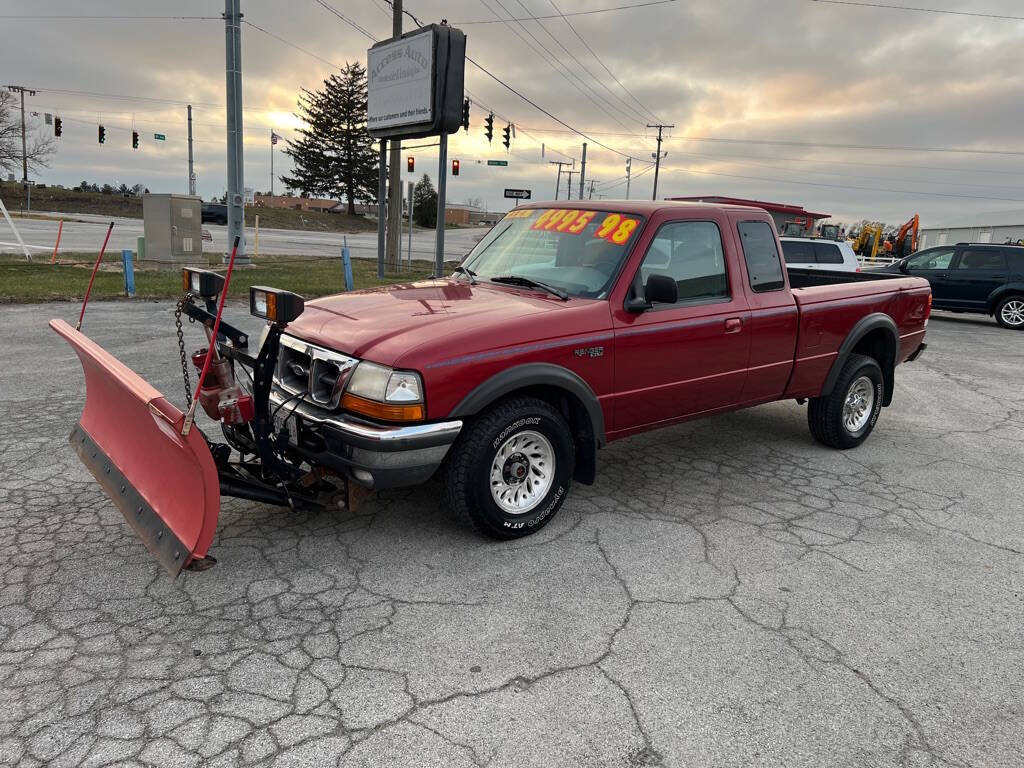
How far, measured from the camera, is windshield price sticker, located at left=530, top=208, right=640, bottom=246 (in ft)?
14.7

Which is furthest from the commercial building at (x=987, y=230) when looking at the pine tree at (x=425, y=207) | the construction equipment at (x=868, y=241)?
the pine tree at (x=425, y=207)

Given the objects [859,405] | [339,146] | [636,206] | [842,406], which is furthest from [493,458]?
[339,146]

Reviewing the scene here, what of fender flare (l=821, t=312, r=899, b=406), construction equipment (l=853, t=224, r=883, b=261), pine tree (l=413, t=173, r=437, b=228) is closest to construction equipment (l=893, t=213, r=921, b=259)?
construction equipment (l=853, t=224, r=883, b=261)

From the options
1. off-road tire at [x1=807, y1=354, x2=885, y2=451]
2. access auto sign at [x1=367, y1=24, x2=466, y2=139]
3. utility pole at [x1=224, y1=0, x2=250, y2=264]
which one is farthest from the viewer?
utility pole at [x1=224, y1=0, x2=250, y2=264]

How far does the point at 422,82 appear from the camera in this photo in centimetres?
1720

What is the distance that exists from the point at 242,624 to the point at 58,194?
2559 inches

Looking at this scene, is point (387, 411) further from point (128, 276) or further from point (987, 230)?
point (987, 230)

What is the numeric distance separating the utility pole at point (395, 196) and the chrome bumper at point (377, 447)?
1909 cm

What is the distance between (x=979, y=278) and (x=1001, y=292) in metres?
0.54

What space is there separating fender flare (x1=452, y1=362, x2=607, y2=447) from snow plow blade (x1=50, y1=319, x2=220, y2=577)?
1203mm

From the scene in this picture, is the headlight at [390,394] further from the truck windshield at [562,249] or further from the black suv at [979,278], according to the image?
the black suv at [979,278]

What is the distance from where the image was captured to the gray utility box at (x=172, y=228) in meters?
18.4

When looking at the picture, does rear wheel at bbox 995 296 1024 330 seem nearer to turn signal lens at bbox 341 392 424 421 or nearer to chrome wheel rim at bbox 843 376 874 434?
chrome wheel rim at bbox 843 376 874 434

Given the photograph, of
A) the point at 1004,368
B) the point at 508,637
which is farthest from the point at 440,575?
the point at 1004,368
